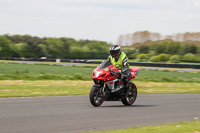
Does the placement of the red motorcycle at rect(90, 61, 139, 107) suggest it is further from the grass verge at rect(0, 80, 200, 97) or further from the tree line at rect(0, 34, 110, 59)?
the tree line at rect(0, 34, 110, 59)

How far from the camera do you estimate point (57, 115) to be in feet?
24.8

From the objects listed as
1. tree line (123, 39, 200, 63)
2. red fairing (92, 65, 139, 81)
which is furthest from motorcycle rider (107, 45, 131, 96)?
tree line (123, 39, 200, 63)

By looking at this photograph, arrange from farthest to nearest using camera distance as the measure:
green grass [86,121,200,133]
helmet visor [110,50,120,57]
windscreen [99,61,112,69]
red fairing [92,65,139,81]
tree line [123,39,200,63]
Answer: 1. tree line [123,39,200,63]
2. helmet visor [110,50,120,57]
3. windscreen [99,61,112,69]
4. red fairing [92,65,139,81]
5. green grass [86,121,200,133]

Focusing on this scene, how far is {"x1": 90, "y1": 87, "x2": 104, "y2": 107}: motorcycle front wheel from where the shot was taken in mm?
9027

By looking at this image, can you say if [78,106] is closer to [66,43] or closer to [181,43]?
[181,43]

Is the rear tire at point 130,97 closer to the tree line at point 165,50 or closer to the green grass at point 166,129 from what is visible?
the green grass at point 166,129

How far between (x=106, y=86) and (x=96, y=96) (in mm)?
440

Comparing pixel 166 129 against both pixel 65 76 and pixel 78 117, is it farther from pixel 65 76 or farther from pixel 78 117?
pixel 65 76

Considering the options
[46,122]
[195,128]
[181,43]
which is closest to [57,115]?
[46,122]

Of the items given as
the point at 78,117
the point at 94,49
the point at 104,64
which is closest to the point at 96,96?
the point at 104,64

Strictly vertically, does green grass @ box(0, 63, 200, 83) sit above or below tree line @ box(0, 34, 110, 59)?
A: below

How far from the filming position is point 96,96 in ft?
30.4

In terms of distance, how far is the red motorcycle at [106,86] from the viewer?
9.04 metres

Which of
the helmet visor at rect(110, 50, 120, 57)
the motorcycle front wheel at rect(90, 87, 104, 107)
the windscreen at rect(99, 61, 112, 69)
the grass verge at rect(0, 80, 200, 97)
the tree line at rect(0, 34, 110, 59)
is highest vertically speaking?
the tree line at rect(0, 34, 110, 59)
